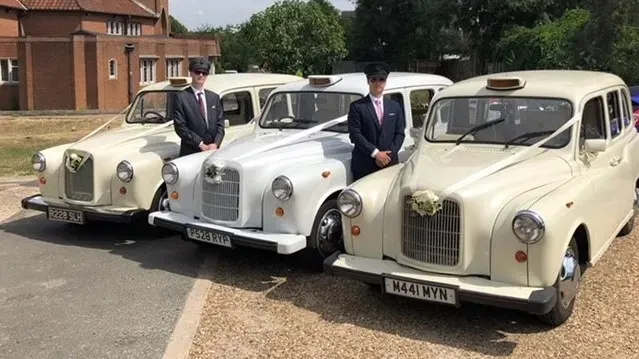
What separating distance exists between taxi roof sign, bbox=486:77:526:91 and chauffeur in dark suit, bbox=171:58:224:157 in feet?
11.1

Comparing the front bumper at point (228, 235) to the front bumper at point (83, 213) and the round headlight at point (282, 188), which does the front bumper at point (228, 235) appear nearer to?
the round headlight at point (282, 188)

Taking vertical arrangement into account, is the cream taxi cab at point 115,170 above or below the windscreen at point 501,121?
below

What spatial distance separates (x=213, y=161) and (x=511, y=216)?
122 inches

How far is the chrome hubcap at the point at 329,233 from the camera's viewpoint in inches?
263

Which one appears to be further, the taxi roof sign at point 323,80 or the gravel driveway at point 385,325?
the taxi roof sign at point 323,80

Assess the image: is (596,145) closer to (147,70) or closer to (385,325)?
(385,325)

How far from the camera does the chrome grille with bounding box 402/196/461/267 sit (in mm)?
5211

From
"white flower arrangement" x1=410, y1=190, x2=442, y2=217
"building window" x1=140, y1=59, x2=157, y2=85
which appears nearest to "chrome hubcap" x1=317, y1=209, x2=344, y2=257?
Answer: "white flower arrangement" x1=410, y1=190, x2=442, y2=217

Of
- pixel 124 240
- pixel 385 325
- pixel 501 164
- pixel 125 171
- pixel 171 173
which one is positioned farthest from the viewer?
pixel 124 240

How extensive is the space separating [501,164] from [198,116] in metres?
3.87

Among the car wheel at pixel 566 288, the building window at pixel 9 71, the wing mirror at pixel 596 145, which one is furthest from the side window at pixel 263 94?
the building window at pixel 9 71

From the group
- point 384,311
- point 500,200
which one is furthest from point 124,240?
point 500,200

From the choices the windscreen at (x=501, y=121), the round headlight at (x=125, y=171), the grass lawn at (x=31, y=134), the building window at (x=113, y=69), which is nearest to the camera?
the windscreen at (x=501, y=121)

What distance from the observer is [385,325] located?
5531 millimetres
